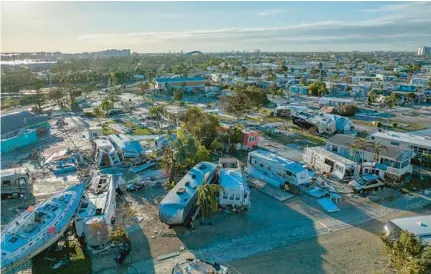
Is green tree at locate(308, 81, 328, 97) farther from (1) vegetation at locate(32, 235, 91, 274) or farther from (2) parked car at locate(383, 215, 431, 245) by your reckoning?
(1) vegetation at locate(32, 235, 91, 274)

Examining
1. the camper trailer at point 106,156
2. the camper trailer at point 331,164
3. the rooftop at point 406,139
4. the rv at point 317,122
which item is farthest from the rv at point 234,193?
the rv at point 317,122

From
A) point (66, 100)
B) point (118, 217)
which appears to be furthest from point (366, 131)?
point (66, 100)

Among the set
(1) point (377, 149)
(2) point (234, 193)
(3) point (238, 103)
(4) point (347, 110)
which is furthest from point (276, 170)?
(4) point (347, 110)

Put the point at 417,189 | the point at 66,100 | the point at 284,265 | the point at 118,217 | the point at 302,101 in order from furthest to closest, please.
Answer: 1. the point at 302,101
2. the point at 66,100
3. the point at 417,189
4. the point at 118,217
5. the point at 284,265

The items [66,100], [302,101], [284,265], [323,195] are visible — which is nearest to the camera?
[284,265]

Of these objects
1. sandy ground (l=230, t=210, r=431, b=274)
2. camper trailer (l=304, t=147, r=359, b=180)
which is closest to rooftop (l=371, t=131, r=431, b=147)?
camper trailer (l=304, t=147, r=359, b=180)

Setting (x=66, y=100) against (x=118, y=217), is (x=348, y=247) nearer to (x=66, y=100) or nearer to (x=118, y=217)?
(x=118, y=217)
